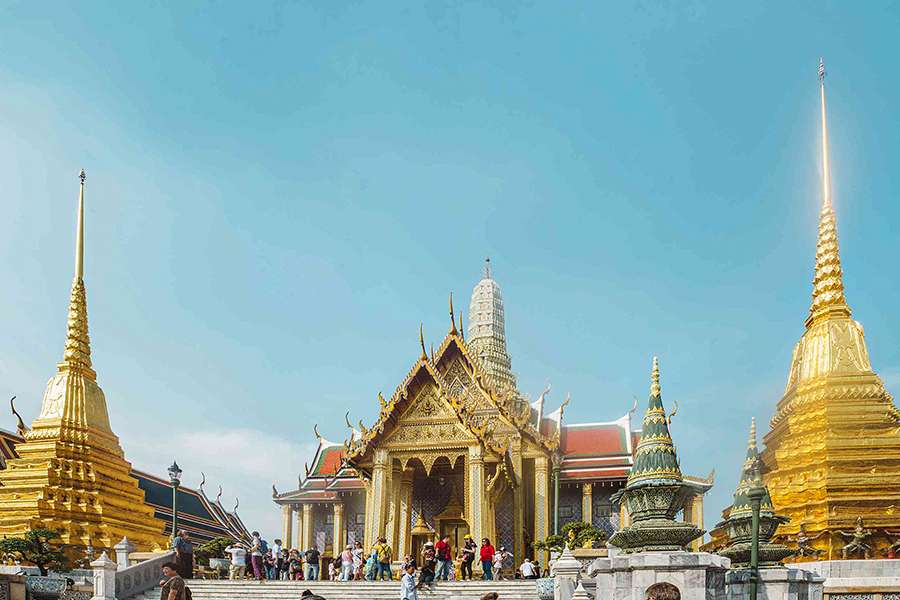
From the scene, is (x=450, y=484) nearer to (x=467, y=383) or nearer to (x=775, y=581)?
(x=467, y=383)

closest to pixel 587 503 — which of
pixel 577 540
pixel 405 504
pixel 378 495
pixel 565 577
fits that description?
pixel 405 504

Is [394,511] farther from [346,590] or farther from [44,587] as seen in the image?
[44,587]

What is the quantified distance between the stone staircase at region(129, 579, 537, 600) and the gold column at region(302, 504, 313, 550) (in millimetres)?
13079

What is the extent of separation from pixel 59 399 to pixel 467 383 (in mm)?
12698

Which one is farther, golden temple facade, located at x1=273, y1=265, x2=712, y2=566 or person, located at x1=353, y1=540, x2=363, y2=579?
golden temple facade, located at x1=273, y1=265, x2=712, y2=566

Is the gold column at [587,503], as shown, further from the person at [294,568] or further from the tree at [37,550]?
the tree at [37,550]

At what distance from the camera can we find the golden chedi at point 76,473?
26609 millimetres

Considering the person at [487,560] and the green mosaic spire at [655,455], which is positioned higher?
the green mosaic spire at [655,455]

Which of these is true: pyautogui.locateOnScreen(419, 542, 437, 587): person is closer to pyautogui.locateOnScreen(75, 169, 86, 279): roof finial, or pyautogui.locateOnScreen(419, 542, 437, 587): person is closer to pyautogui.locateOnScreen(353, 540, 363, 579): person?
pyautogui.locateOnScreen(353, 540, 363, 579): person

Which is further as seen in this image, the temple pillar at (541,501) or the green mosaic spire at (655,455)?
the temple pillar at (541,501)

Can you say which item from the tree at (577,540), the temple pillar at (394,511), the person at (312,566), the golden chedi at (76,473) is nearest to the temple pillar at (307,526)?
the golden chedi at (76,473)

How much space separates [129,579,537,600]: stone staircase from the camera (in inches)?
703

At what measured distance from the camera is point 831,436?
73.2ft

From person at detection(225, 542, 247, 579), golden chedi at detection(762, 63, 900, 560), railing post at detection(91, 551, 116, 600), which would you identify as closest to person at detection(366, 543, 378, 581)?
person at detection(225, 542, 247, 579)
